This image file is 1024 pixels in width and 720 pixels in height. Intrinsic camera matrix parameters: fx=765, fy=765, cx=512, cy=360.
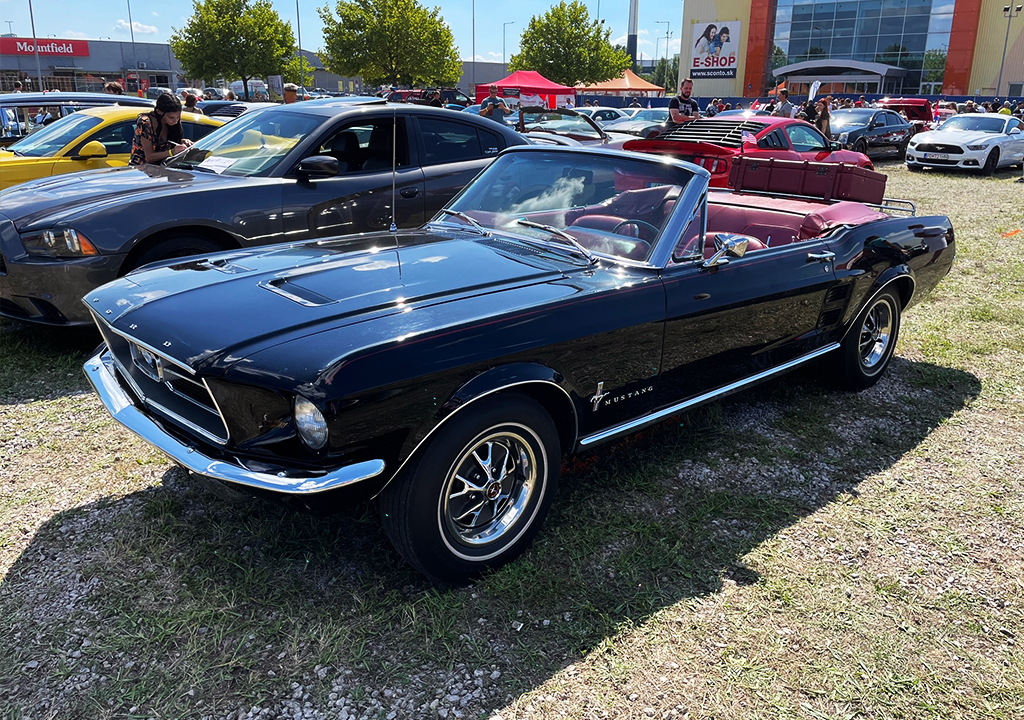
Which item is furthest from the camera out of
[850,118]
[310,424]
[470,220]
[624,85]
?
[624,85]

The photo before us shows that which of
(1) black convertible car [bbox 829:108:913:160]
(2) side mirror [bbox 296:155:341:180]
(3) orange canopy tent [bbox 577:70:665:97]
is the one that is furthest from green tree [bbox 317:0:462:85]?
(2) side mirror [bbox 296:155:341:180]

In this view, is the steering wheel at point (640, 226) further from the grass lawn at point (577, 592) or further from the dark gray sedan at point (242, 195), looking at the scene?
the dark gray sedan at point (242, 195)

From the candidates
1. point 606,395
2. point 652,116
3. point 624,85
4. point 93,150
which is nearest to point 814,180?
point 606,395

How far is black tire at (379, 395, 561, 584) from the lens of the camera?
8.63 feet

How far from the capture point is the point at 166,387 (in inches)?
116

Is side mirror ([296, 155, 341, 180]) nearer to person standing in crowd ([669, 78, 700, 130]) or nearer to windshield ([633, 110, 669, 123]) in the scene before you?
person standing in crowd ([669, 78, 700, 130])

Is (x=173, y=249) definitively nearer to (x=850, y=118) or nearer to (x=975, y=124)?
(x=850, y=118)

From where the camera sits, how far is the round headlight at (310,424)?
2.41 m

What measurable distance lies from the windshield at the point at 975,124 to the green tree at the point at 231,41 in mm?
33080

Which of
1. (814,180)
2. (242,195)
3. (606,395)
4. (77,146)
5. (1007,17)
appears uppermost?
(1007,17)

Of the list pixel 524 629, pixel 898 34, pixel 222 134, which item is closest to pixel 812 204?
pixel 524 629

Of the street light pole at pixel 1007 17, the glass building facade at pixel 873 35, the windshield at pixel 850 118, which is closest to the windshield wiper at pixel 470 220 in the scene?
the windshield at pixel 850 118

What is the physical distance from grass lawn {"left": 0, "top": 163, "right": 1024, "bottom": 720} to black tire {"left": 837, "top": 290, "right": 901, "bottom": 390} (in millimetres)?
541

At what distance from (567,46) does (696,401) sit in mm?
52271
